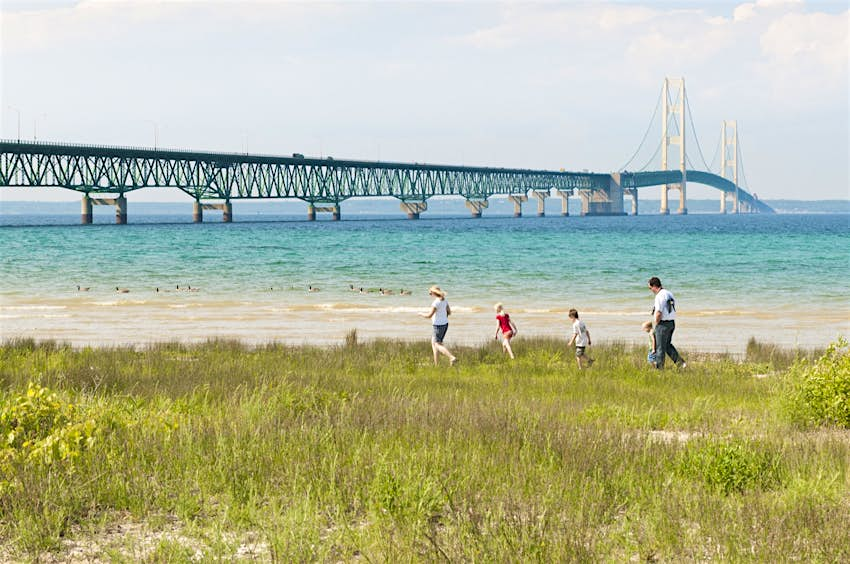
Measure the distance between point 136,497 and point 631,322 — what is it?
70.0 feet

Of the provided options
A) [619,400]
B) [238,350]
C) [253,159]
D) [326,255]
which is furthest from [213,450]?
[253,159]

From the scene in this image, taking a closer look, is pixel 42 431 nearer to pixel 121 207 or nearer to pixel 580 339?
pixel 580 339

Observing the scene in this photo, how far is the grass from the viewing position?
220 inches

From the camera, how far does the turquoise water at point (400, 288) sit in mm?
24886

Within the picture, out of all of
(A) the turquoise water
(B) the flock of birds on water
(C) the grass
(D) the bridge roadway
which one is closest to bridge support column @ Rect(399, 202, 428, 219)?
(D) the bridge roadway

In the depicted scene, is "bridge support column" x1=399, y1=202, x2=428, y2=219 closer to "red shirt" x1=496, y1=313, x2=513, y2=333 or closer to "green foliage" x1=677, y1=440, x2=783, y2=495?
"red shirt" x1=496, y1=313, x2=513, y2=333

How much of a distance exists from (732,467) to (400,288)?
109 feet

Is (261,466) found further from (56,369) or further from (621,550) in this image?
(56,369)

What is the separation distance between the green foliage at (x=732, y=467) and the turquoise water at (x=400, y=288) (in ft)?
44.9

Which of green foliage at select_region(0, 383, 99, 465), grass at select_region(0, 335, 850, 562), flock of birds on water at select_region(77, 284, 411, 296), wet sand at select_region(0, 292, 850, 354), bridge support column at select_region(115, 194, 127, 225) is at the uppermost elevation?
bridge support column at select_region(115, 194, 127, 225)

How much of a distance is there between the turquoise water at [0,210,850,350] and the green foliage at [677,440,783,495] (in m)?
13.7

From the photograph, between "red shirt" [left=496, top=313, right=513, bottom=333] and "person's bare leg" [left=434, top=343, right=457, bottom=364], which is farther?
"red shirt" [left=496, top=313, right=513, bottom=333]

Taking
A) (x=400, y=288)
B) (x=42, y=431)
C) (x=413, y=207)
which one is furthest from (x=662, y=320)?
(x=413, y=207)

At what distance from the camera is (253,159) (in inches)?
5910
